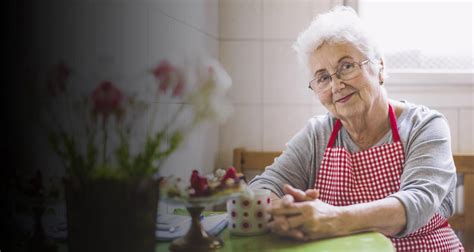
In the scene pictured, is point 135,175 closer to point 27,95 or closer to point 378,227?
point 27,95

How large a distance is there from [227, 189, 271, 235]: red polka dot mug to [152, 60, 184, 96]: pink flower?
109 millimetres

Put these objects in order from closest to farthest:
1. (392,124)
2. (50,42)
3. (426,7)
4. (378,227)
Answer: (50,42), (426,7), (378,227), (392,124)

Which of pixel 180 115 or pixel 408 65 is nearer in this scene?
pixel 180 115

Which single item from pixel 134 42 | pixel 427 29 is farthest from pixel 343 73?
pixel 134 42

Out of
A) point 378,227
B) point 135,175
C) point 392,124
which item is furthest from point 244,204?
point 392,124

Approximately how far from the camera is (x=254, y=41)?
406 mm

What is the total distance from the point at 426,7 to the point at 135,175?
1.10 feet

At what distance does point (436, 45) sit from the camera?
52 cm

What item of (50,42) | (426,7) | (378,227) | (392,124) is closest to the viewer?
(50,42)

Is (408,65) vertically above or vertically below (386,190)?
above

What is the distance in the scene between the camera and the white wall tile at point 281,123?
1.37 ft

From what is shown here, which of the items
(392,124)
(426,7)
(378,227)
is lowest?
(378,227)

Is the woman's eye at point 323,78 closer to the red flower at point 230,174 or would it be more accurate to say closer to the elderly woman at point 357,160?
the elderly woman at point 357,160

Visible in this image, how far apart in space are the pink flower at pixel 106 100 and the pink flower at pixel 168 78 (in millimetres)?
28
